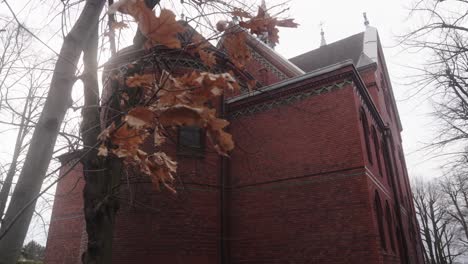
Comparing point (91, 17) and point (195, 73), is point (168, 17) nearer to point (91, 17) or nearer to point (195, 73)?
point (195, 73)

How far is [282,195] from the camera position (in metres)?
10.1

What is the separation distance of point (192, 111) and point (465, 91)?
38.4ft

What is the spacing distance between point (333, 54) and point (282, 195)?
12457mm

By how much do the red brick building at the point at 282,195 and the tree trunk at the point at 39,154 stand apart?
6.85 meters

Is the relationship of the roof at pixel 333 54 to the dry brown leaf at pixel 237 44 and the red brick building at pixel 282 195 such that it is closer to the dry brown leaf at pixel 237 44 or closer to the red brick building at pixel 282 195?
the red brick building at pixel 282 195

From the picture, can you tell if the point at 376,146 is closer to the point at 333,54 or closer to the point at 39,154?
the point at 333,54

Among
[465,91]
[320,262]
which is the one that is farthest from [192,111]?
[465,91]

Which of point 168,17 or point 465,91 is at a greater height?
point 465,91

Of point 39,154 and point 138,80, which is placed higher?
point 138,80

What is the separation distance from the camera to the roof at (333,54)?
18.7 meters

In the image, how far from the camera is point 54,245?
13414 millimetres

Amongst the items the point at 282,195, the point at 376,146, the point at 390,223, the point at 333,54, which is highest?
the point at 333,54

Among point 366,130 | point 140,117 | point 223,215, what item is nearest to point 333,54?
point 366,130

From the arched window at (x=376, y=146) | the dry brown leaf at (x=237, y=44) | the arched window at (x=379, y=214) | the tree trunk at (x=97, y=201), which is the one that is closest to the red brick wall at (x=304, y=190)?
the arched window at (x=379, y=214)
